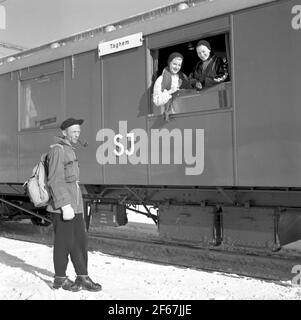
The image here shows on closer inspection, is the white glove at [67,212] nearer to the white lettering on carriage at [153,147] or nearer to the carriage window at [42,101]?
the white lettering on carriage at [153,147]

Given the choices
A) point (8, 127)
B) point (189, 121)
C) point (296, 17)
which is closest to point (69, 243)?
point (189, 121)

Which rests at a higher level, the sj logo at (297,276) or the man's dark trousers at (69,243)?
the man's dark trousers at (69,243)

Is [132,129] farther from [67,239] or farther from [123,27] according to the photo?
[67,239]

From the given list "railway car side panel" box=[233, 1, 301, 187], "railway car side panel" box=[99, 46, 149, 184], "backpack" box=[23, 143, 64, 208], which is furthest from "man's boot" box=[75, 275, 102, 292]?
"railway car side panel" box=[233, 1, 301, 187]

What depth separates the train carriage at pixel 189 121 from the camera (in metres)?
5.13

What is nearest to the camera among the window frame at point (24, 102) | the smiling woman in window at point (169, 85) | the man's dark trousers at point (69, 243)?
the man's dark trousers at point (69, 243)

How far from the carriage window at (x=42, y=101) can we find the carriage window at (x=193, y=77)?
5.99 feet

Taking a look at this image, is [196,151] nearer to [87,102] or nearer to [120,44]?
[120,44]

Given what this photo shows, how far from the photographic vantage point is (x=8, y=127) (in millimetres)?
8266

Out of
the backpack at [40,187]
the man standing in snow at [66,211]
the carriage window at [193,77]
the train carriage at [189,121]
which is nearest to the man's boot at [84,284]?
the man standing in snow at [66,211]

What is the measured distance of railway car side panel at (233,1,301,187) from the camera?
4973mm

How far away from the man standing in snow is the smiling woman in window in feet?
4.68

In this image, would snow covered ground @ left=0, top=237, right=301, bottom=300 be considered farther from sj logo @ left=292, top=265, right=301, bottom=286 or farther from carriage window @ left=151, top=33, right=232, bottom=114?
carriage window @ left=151, top=33, right=232, bottom=114

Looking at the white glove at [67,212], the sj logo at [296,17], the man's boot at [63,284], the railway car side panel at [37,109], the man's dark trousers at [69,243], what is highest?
the sj logo at [296,17]
